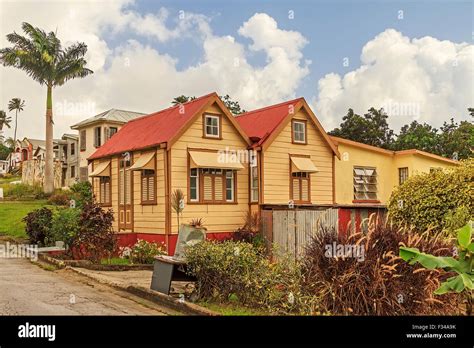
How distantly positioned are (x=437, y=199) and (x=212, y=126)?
960cm

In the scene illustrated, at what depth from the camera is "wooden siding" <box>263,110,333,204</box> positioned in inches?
888

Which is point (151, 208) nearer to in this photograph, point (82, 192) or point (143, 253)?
point (143, 253)

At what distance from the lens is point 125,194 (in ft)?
77.1

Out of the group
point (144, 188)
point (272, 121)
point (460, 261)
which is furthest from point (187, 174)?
point (460, 261)

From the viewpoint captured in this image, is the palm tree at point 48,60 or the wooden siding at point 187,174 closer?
the palm tree at point 48,60

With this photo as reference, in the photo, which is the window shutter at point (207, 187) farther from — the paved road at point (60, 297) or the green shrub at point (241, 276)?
the green shrub at point (241, 276)

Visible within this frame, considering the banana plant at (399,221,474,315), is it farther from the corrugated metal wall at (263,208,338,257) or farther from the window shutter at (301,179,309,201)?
the window shutter at (301,179,309,201)

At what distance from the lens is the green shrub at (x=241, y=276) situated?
1042 centimetres

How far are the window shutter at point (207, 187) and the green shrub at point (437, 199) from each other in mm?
7520

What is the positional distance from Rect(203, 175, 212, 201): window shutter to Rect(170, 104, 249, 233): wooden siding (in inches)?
12.6

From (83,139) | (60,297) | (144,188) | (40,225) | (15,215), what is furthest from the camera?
(83,139)

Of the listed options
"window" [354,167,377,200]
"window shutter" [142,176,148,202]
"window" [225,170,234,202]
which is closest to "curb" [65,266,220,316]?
"window shutter" [142,176,148,202]

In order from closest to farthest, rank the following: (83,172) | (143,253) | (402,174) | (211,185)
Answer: (143,253) < (211,185) < (402,174) < (83,172)

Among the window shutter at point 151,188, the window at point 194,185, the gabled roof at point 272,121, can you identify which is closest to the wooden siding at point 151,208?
the window shutter at point 151,188
